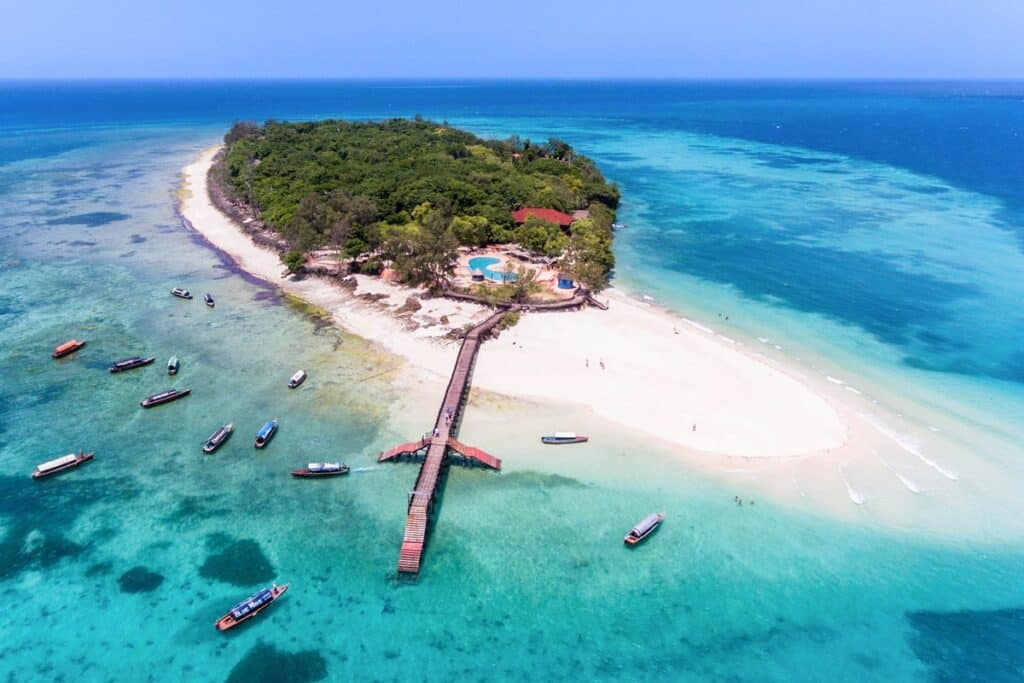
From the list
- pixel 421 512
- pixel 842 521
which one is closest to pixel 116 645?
pixel 421 512

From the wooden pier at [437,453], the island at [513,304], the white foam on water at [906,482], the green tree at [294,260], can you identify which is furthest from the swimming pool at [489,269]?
the white foam on water at [906,482]

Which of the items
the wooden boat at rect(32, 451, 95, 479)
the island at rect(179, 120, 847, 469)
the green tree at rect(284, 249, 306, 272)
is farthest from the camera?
the green tree at rect(284, 249, 306, 272)

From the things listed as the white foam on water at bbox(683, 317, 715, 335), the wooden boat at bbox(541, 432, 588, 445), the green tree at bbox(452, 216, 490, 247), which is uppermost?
the green tree at bbox(452, 216, 490, 247)

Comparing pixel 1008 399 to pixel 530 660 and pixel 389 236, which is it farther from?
pixel 389 236

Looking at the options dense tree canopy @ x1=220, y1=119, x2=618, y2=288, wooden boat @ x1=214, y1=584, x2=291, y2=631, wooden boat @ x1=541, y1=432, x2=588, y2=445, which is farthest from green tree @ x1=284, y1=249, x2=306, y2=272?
wooden boat @ x1=214, y1=584, x2=291, y2=631

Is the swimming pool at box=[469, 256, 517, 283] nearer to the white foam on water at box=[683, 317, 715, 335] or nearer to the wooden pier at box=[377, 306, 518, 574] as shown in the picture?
the wooden pier at box=[377, 306, 518, 574]
